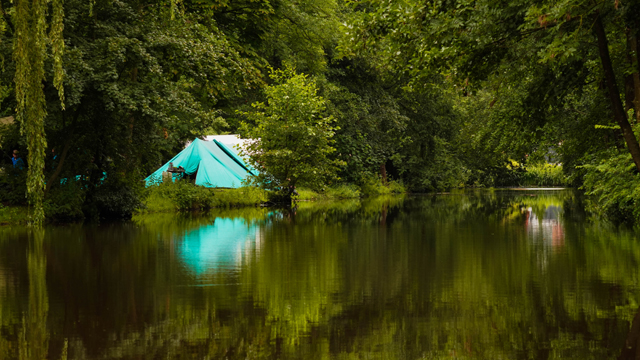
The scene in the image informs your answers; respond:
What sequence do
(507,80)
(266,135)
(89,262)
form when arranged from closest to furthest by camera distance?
(89,262) < (507,80) < (266,135)

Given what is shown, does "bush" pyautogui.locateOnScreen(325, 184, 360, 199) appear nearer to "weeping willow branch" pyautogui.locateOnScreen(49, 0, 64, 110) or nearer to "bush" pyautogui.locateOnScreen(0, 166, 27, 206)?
"bush" pyautogui.locateOnScreen(0, 166, 27, 206)

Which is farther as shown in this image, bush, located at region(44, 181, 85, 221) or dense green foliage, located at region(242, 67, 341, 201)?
dense green foliage, located at region(242, 67, 341, 201)

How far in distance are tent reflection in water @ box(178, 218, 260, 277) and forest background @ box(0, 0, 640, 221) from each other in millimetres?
3099

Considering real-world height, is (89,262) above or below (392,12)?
below

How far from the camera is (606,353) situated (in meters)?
4.93

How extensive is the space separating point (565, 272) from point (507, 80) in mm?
7196

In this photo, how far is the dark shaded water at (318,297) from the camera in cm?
520

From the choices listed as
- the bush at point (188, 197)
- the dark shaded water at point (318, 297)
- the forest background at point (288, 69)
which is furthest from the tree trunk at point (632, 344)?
the bush at point (188, 197)

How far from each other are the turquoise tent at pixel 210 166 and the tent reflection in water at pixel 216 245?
1294cm

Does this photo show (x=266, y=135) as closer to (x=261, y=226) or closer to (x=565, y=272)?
(x=261, y=226)

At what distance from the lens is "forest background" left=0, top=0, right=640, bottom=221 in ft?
38.3

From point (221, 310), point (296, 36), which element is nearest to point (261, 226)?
point (221, 310)

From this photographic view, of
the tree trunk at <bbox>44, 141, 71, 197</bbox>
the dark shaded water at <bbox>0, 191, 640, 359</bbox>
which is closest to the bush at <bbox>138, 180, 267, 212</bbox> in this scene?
the tree trunk at <bbox>44, 141, 71, 197</bbox>

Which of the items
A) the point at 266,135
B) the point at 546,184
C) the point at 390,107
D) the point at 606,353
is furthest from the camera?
the point at 546,184
